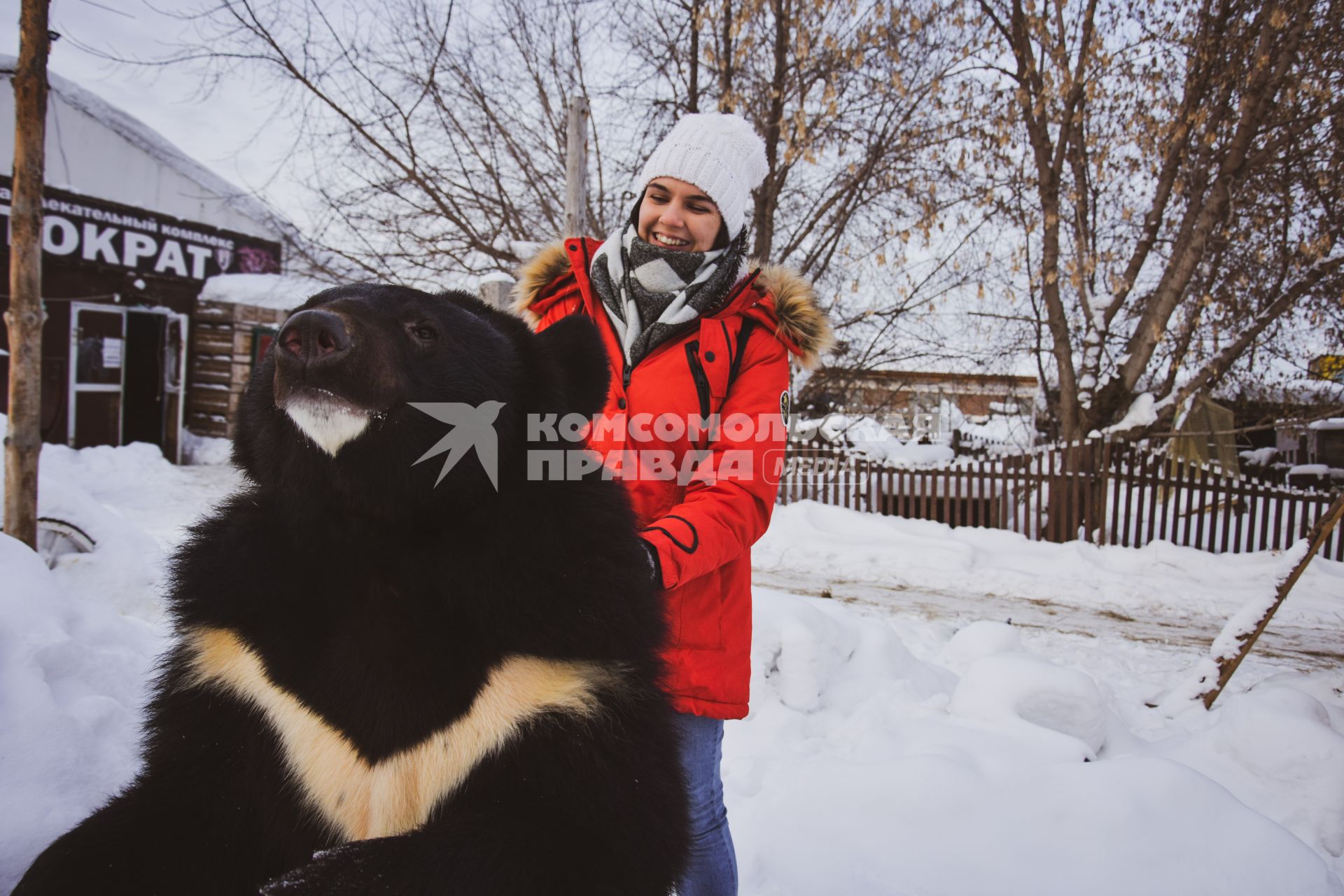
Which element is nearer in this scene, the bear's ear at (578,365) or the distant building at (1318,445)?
the bear's ear at (578,365)

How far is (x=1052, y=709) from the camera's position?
3.39m

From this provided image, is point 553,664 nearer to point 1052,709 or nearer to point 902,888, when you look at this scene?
point 902,888

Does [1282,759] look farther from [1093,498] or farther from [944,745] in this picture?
[1093,498]

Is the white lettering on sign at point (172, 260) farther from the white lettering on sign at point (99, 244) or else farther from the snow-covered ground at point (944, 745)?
the snow-covered ground at point (944, 745)

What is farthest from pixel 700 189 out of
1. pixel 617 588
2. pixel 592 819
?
pixel 592 819

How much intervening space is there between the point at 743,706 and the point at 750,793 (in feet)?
5.11

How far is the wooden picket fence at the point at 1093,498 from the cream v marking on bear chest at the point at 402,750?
7.85 m

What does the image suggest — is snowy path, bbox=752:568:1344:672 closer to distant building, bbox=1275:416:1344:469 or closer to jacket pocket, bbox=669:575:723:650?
jacket pocket, bbox=669:575:723:650

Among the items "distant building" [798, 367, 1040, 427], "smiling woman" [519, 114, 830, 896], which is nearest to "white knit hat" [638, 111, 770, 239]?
"smiling woman" [519, 114, 830, 896]

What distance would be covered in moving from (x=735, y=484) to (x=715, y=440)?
0.14 m

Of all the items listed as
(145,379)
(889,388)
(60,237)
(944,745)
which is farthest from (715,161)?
(145,379)

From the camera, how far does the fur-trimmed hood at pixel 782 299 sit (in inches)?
72.0

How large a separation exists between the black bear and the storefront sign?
13.0 m

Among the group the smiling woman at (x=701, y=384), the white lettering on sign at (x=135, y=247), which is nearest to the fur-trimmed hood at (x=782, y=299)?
the smiling woman at (x=701, y=384)
